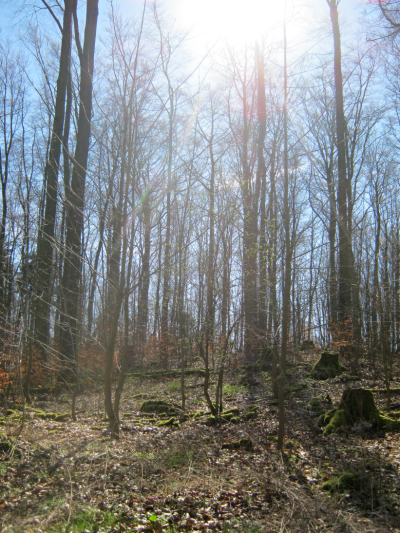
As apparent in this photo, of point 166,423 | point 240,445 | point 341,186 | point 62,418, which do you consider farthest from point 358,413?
point 341,186

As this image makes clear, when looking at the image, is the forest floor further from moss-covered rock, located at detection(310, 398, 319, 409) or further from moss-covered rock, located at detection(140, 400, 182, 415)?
moss-covered rock, located at detection(140, 400, 182, 415)

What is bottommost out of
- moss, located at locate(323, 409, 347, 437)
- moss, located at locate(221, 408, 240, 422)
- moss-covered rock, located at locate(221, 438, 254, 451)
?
moss-covered rock, located at locate(221, 438, 254, 451)

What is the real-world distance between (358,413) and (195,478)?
9.92 ft

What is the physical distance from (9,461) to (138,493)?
5.15 feet

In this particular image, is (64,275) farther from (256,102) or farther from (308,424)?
(256,102)

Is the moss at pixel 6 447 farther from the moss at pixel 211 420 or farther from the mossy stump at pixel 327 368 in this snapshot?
the mossy stump at pixel 327 368

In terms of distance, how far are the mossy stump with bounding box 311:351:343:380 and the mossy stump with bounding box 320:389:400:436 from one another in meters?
3.15

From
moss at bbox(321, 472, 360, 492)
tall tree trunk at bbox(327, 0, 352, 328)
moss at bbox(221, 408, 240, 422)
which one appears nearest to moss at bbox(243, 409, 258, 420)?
moss at bbox(221, 408, 240, 422)

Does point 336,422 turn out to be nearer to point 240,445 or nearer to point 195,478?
point 240,445

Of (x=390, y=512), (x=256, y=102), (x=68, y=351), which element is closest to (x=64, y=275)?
(x=68, y=351)

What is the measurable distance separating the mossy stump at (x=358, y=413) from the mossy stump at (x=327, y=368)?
10.3ft

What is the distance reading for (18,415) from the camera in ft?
19.5

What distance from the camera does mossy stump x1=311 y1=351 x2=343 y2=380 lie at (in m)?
9.07

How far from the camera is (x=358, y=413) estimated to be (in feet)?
19.2
